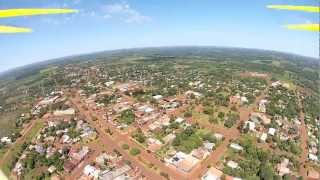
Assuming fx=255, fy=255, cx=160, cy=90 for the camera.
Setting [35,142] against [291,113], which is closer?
[35,142]

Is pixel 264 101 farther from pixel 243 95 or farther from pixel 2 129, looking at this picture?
pixel 2 129

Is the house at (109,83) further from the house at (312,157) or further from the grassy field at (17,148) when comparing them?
the house at (312,157)

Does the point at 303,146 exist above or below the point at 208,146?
below

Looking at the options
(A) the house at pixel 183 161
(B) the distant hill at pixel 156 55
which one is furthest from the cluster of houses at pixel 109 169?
(B) the distant hill at pixel 156 55

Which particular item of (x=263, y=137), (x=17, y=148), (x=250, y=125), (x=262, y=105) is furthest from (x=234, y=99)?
(x=17, y=148)

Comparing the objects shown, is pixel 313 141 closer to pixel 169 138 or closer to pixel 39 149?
pixel 169 138

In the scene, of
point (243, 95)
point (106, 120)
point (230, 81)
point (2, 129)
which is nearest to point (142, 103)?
point (106, 120)
